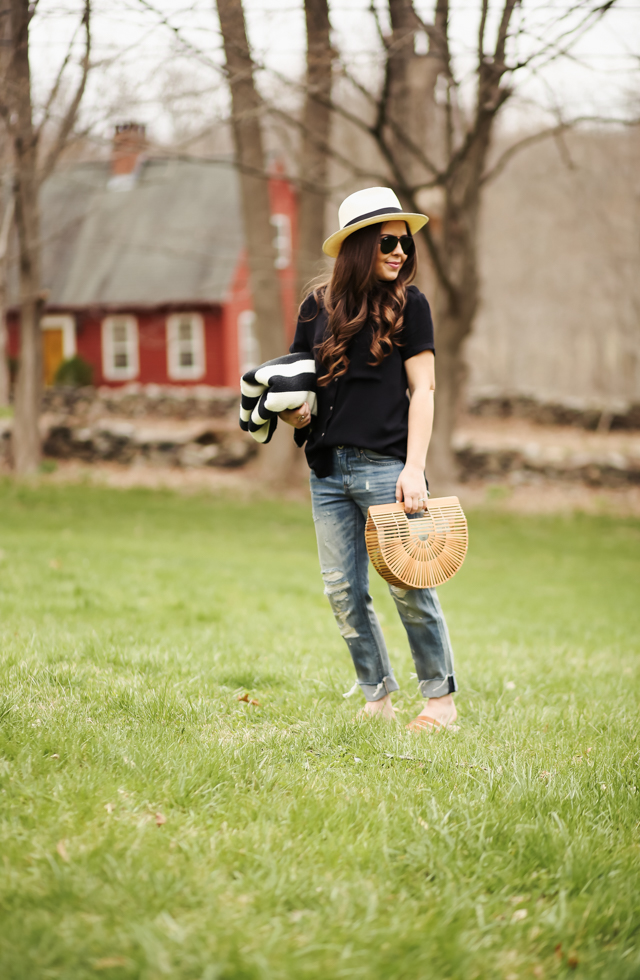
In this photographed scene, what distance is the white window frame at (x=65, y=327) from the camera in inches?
1062

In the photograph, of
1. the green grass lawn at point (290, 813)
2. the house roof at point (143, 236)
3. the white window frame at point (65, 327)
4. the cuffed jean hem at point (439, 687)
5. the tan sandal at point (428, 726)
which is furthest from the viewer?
the white window frame at point (65, 327)

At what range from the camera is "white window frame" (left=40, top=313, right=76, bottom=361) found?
27.0m

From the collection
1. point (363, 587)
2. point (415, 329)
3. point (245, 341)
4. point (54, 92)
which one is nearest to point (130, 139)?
point (54, 92)

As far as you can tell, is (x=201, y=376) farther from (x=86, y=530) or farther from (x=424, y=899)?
(x=424, y=899)

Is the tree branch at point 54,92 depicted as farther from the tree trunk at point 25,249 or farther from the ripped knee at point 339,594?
the ripped knee at point 339,594

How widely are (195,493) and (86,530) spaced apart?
4028 mm

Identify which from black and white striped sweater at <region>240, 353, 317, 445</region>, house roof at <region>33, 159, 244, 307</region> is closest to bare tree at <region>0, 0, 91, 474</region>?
black and white striped sweater at <region>240, 353, 317, 445</region>

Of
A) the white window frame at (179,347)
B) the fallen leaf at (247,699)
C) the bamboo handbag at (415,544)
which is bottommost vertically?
the fallen leaf at (247,699)

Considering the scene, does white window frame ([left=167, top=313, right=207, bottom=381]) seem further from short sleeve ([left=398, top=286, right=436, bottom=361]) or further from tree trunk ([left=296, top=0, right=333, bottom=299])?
short sleeve ([left=398, top=286, right=436, bottom=361])

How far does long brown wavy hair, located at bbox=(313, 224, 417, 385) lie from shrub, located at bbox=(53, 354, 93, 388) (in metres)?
22.1

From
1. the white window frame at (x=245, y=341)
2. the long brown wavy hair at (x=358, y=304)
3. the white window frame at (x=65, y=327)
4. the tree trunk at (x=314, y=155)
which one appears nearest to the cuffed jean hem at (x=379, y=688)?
the long brown wavy hair at (x=358, y=304)

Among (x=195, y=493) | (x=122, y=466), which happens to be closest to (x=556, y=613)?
(x=195, y=493)

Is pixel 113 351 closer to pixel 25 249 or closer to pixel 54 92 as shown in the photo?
pixel 25 249

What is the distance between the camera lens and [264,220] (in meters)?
14.5
